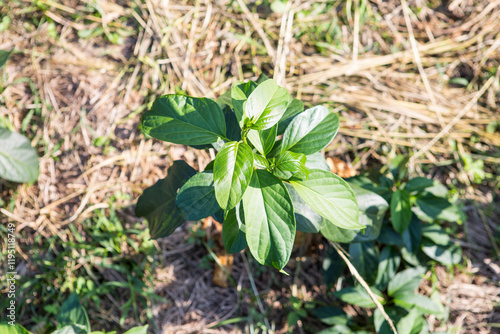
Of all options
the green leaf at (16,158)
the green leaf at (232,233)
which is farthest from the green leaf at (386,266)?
the green leaf at (16,158)

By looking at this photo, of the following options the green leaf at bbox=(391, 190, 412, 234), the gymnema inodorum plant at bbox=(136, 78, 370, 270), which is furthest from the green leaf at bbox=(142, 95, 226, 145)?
the green leaf at bbox=(391, 190, 412, 234)

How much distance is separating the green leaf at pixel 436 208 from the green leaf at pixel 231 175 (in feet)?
3.69

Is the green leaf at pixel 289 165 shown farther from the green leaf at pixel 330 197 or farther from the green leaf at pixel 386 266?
the green leaf at pixel 386 266

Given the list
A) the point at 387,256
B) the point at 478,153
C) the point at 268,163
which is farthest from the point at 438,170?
the point at 268,163

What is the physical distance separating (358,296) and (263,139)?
40.9 inches

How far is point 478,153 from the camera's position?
1.97 metres

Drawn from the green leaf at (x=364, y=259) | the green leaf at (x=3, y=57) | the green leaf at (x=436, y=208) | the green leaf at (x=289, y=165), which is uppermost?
the green leaf at (x=3, y=57)

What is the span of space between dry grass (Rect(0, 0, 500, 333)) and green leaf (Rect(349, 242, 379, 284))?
43 centimetres

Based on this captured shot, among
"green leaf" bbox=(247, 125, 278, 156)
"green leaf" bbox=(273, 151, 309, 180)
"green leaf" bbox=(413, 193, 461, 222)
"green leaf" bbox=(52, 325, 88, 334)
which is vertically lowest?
"green leaf" bbox=(52, 325, 88, 334)

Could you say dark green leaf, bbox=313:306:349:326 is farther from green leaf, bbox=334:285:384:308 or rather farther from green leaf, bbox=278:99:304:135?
green leaf, bbox=278:99:304:135

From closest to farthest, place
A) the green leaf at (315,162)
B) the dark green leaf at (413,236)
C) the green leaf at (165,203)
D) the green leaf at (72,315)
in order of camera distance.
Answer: the green leaf at (315,162) < the green leaf at (165,203) < the green leaf at (72,315) < the dark green leaf at (413,236)

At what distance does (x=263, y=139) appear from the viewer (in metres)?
0.99

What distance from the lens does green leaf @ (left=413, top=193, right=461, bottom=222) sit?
60.4 inches

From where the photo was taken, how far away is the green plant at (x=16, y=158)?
1.66 m
